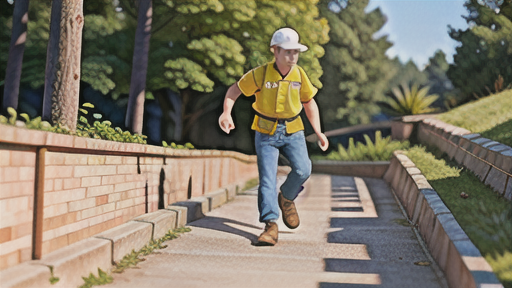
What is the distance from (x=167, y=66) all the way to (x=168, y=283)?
396 inches

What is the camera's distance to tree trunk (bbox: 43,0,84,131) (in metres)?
6.59

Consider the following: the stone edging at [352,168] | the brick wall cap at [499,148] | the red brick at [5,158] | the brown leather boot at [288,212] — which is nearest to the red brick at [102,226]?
the red brick at [5,158]

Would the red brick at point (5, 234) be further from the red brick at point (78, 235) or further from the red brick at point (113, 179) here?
the red brick at point (113, 179)

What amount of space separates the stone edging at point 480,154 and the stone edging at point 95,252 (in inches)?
136

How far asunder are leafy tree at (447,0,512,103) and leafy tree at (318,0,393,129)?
3241 mm

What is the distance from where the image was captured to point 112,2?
46.3 ft

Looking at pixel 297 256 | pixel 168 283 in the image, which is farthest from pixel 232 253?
pixel 168 283

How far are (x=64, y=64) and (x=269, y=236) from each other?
3.39 m

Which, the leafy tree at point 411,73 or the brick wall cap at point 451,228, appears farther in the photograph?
the leafy tree at point 411,73

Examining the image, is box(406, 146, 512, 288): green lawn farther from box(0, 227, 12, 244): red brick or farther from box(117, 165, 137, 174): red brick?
box(117, 165, 137, 174): red brick

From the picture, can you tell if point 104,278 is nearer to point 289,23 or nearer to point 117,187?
point 117,187

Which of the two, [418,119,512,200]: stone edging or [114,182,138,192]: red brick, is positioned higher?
[418,119,512,200]: stone edging

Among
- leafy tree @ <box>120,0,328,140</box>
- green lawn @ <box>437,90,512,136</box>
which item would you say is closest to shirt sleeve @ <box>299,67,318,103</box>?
green lawn @ <box>437,90,512,136</box>

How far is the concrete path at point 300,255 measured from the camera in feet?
13.1
